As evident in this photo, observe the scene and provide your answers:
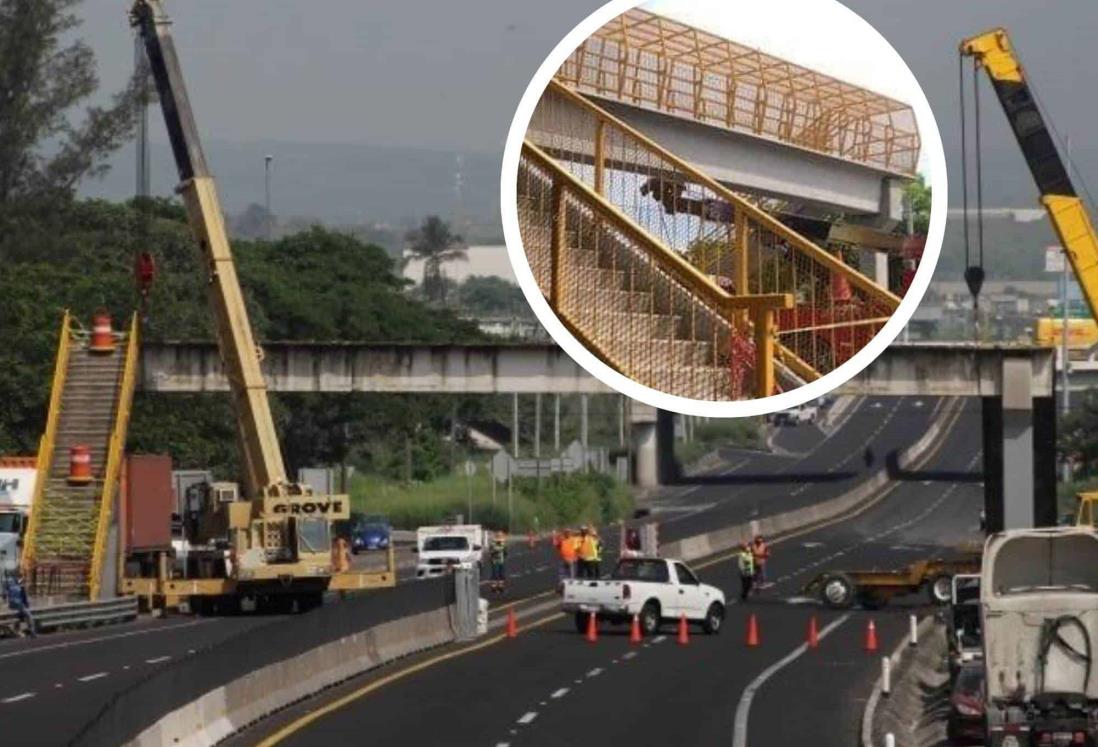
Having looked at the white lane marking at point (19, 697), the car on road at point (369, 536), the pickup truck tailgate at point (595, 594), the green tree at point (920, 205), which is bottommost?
the car on road at point (369, 536)

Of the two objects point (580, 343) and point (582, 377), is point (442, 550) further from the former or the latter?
point (580, 343)

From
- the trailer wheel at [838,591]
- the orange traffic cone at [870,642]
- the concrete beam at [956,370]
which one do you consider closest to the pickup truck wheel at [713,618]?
the orange traffic cone at [870,642]

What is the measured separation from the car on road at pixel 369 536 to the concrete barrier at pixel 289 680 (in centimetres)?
4738

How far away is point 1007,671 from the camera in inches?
1194

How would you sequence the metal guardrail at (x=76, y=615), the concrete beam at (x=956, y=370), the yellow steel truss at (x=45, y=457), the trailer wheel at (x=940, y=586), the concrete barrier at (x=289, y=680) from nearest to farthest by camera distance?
the concrete barrier at (x=289, y=680) < the metal guardrail at (x=76, y=615) < the trailer wheel at (x=940, y=586) < the yellow steel truss at (x=45, y=457) < the concrete beam at (x=956, y=370)

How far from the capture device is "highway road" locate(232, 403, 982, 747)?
31125 mm

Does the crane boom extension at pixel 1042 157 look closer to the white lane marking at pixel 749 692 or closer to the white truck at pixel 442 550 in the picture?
the white lane marking at pixel 749 692

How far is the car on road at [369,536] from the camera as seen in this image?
314 feet

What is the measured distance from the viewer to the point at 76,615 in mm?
54938

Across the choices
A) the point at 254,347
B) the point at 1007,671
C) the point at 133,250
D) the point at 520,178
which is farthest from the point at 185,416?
the point at 520,178

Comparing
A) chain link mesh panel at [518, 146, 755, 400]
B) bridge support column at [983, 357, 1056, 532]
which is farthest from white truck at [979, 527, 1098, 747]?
bridge support column at [983, 357, 1056, 532]

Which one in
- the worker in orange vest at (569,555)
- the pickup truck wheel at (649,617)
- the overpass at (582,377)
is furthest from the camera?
the overpass at (582,377)

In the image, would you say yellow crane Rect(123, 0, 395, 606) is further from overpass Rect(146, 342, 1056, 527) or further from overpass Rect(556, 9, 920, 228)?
overpass Rect(556, 9, 920, 228)

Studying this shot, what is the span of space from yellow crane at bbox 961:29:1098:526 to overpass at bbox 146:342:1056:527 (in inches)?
271
